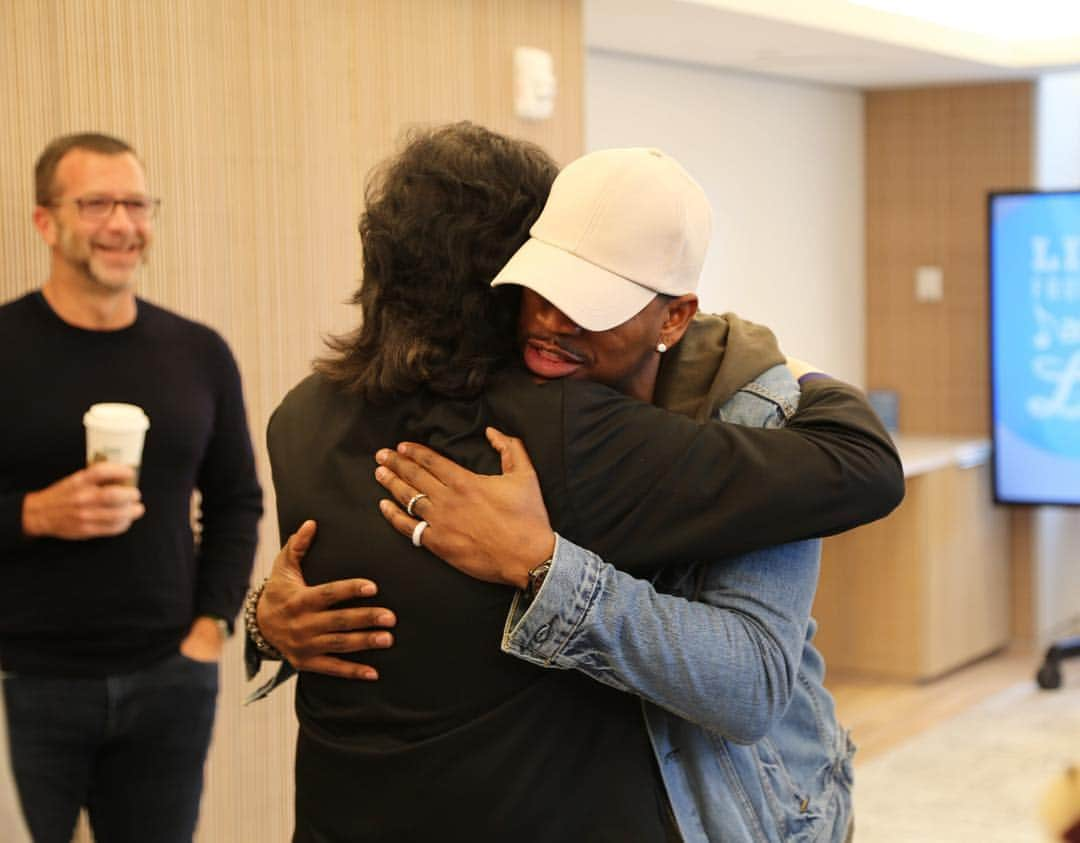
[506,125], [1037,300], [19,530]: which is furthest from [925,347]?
[19,530]

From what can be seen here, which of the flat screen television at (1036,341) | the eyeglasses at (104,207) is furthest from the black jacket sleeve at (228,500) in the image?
the flat screen television at (1036,341)

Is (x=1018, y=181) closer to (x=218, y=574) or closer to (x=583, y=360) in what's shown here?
(x=218, y=574)

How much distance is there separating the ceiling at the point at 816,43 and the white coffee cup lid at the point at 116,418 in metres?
2.47

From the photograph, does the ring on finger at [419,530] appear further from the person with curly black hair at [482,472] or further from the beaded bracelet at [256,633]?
the beaded bracelet at [256,633]

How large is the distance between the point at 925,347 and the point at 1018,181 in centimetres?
80

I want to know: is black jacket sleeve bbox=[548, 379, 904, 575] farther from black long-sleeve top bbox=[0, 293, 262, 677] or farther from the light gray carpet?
the light gray carpet

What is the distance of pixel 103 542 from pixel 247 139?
1154 millimetres

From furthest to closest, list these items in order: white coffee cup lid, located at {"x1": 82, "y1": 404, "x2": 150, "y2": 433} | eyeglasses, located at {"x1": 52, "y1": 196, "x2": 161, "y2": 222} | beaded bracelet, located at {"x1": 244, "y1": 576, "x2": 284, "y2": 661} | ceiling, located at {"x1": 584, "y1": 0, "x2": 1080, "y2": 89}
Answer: ceiling, located at {"x1": 584, "y1": 0, "x2": 1080, "y2": 89}
eyeglasses, located at {"x1": 52, "y1": 196, "x2": 161, "y2": 222}
white coffee cup lid, located at {"x1": 82, "y1": 404, "x2": 150, "y2": 433}
beaded bracelet, located at {"x1": 244, "y1": 576, "x2": 284, "y2": 661}

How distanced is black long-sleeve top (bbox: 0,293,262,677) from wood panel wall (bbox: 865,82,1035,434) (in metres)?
4.34

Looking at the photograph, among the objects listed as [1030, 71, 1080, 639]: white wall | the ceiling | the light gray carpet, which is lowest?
the light gray carpet

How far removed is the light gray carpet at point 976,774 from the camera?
4.21 m

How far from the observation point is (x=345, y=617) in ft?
4.55

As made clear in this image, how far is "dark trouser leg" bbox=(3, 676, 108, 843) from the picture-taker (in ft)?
7.95

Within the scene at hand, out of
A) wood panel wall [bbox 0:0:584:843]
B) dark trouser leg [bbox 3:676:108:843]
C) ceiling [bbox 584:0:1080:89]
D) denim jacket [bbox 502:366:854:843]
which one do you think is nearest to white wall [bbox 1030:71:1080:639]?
ceiling [bbox 584:0:1080:89]
